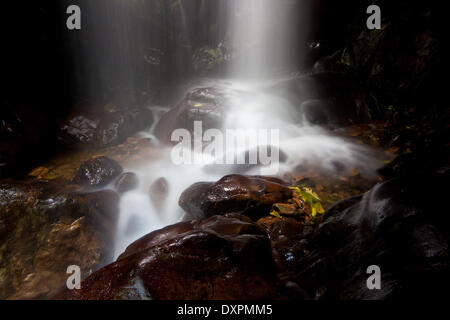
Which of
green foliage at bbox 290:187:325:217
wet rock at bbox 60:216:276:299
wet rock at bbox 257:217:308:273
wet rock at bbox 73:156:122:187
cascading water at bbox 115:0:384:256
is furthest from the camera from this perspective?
wet rock at bbox 73:156:122:187

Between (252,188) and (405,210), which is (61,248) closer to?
(252,188)

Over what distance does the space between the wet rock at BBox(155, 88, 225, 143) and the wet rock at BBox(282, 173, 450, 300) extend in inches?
211

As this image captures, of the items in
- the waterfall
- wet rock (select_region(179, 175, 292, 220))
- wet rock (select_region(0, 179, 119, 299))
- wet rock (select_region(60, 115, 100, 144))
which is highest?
the waterfall

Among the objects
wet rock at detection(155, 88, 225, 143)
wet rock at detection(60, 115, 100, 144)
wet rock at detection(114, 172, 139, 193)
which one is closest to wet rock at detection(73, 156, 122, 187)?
wet rock at detection(114, 172, 139, 193)

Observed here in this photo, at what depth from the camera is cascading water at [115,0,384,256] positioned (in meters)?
4.36

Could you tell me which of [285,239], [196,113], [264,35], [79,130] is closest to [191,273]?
[285,239]

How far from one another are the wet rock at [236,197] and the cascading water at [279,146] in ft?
2.70

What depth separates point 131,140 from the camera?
7.86 meters

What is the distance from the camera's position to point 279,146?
6.39m

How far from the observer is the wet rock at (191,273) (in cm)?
168

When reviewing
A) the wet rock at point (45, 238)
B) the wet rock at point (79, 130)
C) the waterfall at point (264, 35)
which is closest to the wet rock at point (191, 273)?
the wet rock at point (45, 238)

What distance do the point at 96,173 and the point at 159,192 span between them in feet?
5.61

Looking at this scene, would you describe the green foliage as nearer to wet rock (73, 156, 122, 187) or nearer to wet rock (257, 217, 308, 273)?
wet rock (257, 217, 308, 273)
